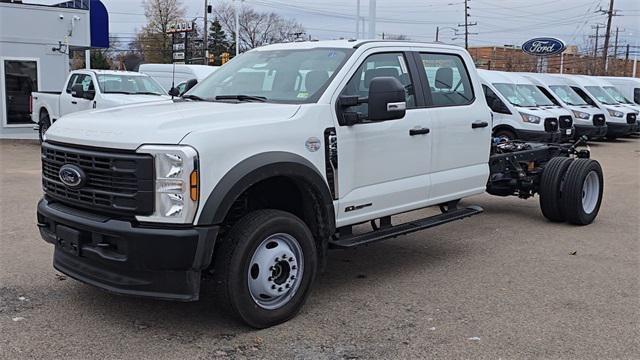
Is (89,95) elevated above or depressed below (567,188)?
above

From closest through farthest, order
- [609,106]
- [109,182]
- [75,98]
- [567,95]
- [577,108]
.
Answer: [109,182] < [75,98] < [577,108] < [567,95] < [609,106]

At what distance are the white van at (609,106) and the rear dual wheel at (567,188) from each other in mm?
14763

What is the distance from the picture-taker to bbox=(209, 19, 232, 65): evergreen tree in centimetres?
7456

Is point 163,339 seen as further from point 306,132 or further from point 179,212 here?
point 306,132

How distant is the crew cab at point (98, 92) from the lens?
14945 millimetres

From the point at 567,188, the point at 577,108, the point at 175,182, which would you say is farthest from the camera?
the point at 577,108

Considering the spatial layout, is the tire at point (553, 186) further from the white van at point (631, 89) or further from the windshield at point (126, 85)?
the white van at point (631, 89)

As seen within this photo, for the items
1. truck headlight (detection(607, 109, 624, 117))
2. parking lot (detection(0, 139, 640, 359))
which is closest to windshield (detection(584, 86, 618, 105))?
truck headlight (detection(607, 109, 624, 117))

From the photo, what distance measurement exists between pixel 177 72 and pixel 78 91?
7308 millimetres

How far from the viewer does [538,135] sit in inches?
639

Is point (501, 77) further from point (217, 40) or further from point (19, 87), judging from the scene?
point (217, 40)

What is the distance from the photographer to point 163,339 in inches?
177

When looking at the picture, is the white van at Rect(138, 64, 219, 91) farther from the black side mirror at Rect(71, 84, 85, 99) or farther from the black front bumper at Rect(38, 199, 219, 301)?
the black front bumper at Rect(38, 199, 219, 301)

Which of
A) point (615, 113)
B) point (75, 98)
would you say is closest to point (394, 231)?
point (75, 98)
